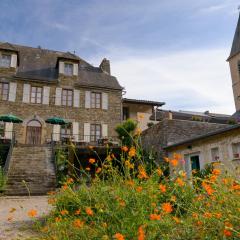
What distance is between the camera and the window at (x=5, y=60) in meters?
18.7

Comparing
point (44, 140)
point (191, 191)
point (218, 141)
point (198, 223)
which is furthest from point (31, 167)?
point (198, 223)

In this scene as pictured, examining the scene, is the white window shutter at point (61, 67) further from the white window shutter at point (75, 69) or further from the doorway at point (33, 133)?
the doorway at point (33, 133)

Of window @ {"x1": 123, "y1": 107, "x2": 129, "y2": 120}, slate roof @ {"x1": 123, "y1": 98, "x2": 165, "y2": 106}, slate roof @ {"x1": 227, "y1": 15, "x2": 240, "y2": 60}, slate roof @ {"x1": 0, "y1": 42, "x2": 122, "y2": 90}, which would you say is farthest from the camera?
slate roof @ {"x1": 227, "y1": 15, "x2": 240, "y2": 60}

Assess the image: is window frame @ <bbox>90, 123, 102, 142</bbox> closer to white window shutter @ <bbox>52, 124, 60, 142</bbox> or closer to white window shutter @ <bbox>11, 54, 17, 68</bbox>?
white window shutter @ <bbox>52, 124, 60, 142</bbox>

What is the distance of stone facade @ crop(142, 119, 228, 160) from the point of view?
Result: 14345 millimetres

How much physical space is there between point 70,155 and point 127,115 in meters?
10.6

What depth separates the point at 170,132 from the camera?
14367mm

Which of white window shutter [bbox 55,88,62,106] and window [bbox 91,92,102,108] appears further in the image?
window [bbox 91,92,102,108]

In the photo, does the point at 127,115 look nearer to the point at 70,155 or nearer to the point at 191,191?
the point at 70,155

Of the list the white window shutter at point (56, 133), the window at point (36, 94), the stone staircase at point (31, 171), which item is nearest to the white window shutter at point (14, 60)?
the window at point (36, 94)

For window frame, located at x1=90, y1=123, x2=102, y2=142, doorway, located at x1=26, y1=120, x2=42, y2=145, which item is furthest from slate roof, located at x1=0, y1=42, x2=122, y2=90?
doorway, located at x1=26, y1=120, x2=42, y2=145

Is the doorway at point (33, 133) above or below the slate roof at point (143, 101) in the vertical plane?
below

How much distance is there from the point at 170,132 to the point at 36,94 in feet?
34.4

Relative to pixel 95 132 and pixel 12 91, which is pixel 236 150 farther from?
pixel 12 91
